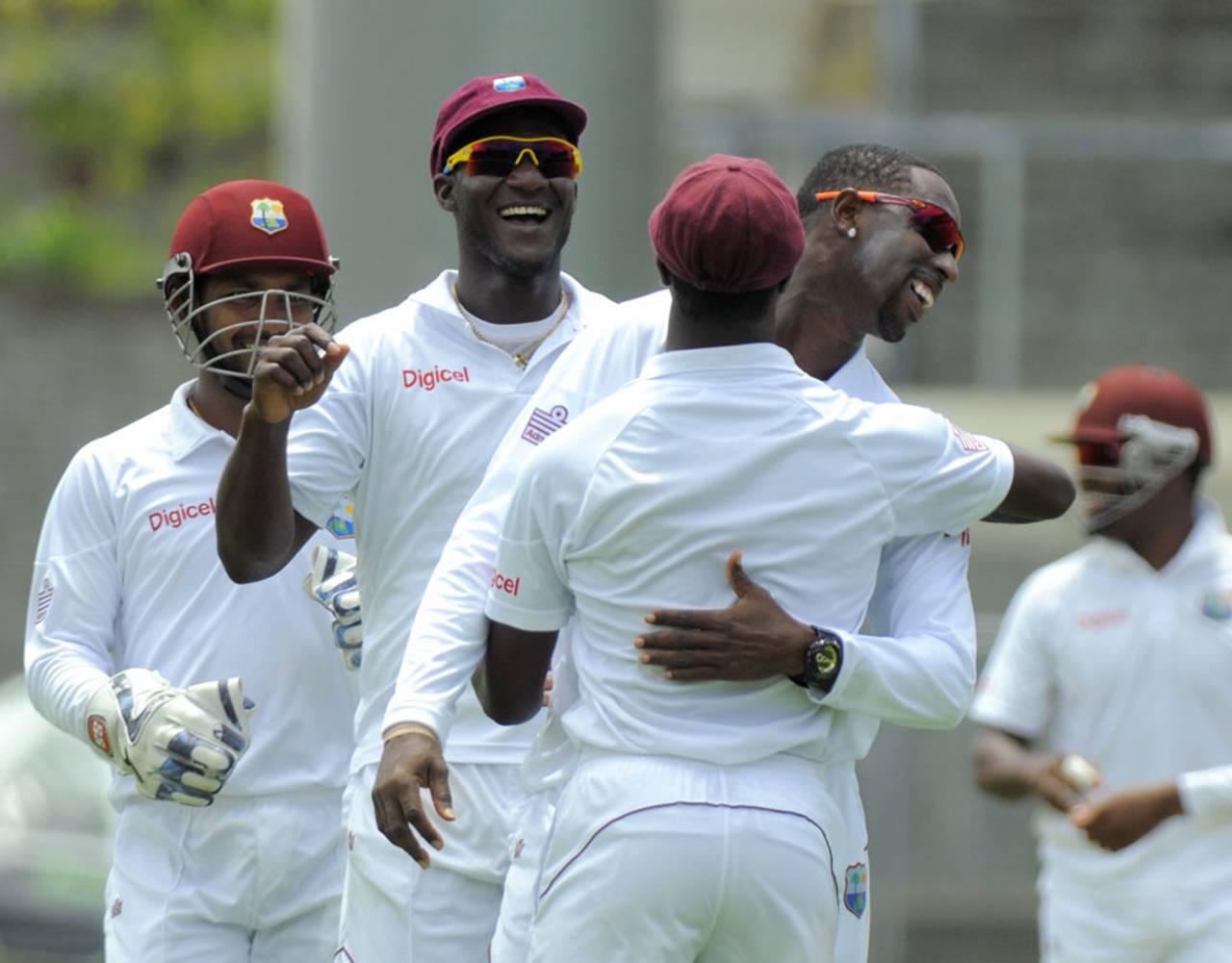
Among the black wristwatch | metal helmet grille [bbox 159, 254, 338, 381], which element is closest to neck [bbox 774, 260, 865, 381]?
the black wristwatch

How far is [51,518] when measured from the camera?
4820 millimetres

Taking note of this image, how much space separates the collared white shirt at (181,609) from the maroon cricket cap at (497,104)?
83 centimetres

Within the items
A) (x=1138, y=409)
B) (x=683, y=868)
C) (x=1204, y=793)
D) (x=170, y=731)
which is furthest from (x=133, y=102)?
(x=683, y=868)

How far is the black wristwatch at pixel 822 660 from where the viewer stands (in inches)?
143

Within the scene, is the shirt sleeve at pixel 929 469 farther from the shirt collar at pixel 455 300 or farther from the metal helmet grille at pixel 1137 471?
the metal helmet grille at pixel 1137 471

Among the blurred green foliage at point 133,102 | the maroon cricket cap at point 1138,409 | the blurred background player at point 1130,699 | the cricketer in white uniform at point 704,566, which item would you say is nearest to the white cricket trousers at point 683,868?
the cricketer in white uniform at point 704,566

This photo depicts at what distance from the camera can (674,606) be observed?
3.63 meters

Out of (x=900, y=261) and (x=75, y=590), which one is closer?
(x=900, y=261)

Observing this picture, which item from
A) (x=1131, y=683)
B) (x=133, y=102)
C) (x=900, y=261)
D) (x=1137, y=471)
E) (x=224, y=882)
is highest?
(x=900, y=261)

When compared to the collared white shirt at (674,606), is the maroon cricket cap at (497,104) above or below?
above

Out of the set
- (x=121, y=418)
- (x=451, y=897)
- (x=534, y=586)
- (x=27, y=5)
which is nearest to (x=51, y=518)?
(x=451, y=897)

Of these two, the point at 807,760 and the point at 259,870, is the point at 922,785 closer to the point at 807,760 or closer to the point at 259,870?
the point at 259,870

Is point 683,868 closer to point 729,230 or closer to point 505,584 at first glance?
point 505,584

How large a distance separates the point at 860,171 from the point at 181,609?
1.67 m
